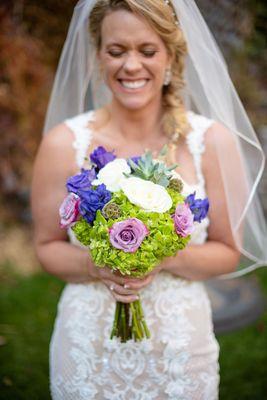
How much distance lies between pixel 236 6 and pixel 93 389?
2.57 m

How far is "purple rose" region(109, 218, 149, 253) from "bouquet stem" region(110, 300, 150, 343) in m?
0.54

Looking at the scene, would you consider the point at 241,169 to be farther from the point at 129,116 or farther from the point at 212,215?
the point at 129,116

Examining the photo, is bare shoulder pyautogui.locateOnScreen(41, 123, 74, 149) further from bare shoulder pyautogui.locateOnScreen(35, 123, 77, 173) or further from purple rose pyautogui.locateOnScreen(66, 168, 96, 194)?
purple rose pyautogui.locateOnScreen(66, 168, 96, 194)

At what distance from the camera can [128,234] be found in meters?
2.19

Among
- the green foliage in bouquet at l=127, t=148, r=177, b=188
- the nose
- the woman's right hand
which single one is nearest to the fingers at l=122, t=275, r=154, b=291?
the woman's right hand

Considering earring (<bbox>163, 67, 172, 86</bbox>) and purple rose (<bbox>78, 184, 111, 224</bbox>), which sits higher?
earring (<bbox>163, 67, 172, 86</bbox>)

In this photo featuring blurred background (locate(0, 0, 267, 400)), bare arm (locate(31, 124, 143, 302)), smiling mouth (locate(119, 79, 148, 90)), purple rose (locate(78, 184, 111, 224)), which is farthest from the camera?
blurred background (locate(0, 0, 267, 400))

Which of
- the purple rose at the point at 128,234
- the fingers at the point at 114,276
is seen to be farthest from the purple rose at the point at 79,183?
the fingers at the point at 114,276

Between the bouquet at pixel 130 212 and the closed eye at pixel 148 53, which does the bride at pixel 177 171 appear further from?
the bouquet at pixel 130 212

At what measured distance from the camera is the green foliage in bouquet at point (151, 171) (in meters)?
2.37

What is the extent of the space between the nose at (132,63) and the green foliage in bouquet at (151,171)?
20.3 inches

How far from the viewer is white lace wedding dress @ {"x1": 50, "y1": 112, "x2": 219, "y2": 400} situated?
2.81 metres

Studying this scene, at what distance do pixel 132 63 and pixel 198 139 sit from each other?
0.57 metres

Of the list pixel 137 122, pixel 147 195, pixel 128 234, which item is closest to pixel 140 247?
pixel 128 234
